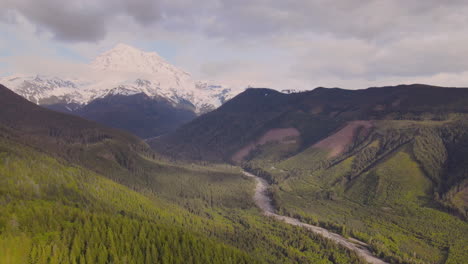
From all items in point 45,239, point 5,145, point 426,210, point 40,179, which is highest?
point 5,145

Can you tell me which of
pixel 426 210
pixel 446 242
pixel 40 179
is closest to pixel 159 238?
pixel 40 179

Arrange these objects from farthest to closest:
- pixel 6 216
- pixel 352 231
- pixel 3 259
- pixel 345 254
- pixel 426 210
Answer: pixel 426 210 < pixel 352 231 < pixel 345 254 < pixel 6 216 < pixel 3 259

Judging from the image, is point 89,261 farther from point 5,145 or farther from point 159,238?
point 5,145

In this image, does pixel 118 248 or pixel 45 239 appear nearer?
pixel 45 239

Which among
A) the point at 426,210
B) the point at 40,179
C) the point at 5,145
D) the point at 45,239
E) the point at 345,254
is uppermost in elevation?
the point at 5,145

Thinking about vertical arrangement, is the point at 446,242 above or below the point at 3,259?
below

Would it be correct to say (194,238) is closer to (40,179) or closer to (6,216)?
(6,216)

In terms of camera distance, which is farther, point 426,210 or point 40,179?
point 426,210

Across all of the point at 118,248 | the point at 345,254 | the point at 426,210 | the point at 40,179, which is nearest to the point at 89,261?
the point at 118,248

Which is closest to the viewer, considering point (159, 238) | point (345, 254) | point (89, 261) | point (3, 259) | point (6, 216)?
point (3, 259)
